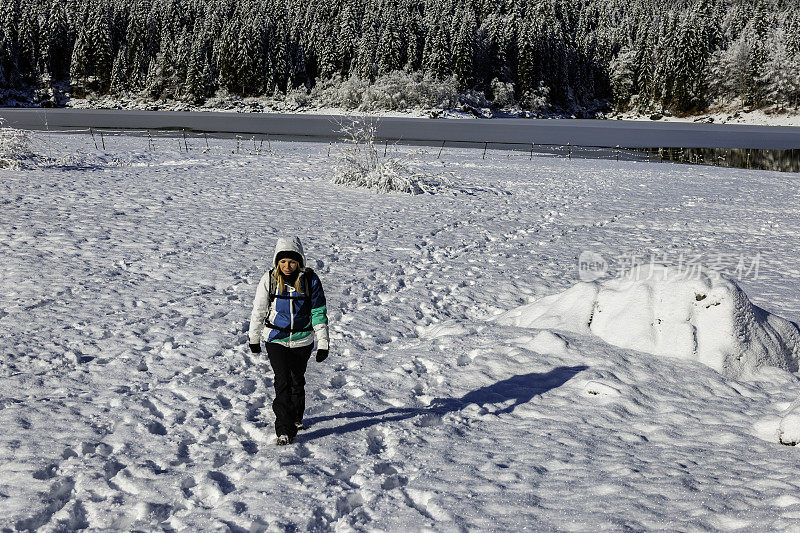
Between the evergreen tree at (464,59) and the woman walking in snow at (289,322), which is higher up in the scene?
the evergreen tree at (464,59)

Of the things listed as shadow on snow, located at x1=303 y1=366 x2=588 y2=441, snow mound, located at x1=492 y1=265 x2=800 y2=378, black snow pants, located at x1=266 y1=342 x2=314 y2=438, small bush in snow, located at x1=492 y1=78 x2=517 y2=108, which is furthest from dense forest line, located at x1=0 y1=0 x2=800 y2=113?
black snow pants, located at x1=266 y1=342 x2=314 y2=438

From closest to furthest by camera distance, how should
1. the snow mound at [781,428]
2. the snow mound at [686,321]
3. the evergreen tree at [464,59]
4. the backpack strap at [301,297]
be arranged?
the backpack strap at [301,297] → the snow mound at [781,428] → the snow mound at [686,321] → the evergreen tree at [464,59]

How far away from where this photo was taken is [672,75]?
106 m

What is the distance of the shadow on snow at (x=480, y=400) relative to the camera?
5555 millimetres

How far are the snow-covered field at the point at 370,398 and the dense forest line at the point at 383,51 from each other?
95.3 meters

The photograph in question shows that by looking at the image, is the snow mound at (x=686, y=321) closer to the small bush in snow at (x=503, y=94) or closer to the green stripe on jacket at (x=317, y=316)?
the green stripe on jacket at (x=317, y=316)

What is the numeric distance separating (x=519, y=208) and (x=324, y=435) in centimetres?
1437

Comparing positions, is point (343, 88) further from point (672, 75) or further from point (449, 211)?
point (449, 211)

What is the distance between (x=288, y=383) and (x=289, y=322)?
0.52 m

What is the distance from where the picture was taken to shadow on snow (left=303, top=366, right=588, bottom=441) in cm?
555

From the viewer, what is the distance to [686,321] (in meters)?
7.35

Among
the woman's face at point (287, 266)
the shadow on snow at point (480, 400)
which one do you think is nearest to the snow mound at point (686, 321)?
the shadow on snow at point (480, 400)

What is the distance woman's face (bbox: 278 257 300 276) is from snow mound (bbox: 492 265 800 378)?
430 cm

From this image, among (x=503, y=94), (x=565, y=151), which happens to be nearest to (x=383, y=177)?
(x=565, y=151)
